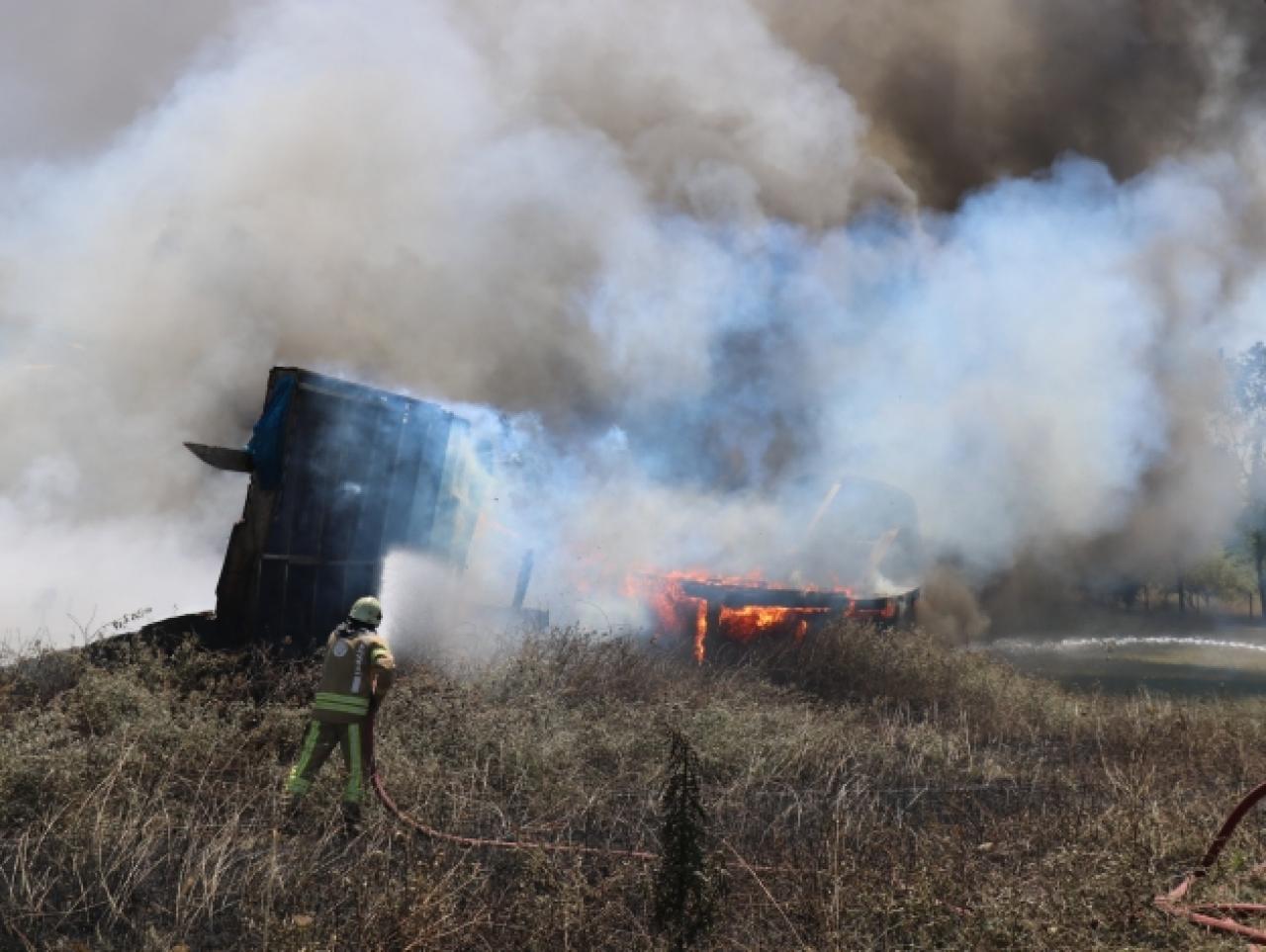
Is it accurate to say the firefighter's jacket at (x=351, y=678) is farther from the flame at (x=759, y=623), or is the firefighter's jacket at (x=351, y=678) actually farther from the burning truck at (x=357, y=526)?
the flame at (x=759, y=623)

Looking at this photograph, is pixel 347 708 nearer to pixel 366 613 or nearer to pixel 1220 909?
pixel 366 613

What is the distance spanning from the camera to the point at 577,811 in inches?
231

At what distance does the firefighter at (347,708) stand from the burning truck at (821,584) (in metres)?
6.55

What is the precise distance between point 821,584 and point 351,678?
38.1 ft

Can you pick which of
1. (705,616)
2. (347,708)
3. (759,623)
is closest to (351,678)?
(347,708)

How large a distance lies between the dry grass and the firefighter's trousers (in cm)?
19

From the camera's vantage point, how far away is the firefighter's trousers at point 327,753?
5.72m

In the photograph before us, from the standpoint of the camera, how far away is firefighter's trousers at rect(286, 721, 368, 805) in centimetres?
572

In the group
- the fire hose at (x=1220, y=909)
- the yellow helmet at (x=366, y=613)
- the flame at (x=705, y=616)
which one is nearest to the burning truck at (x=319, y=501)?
the yellow helmet at (x=366, y=613)

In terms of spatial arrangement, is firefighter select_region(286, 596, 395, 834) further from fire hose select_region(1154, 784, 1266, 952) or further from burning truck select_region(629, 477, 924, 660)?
burning truck select_region(629, 477, 924, 660)

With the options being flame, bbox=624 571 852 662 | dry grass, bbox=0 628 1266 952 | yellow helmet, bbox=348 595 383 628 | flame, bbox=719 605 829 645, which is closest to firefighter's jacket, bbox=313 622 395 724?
yellow helmet, bbox=348 595 383 628

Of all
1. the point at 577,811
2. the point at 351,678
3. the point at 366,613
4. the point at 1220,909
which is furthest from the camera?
the point at 366,613

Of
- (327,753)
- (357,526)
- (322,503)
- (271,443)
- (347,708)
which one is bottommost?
(327,753)

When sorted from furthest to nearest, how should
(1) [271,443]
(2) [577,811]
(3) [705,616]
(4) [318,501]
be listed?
(3) [705,616], (4) [318,501], (1) [271,443], (2) [577,811]
